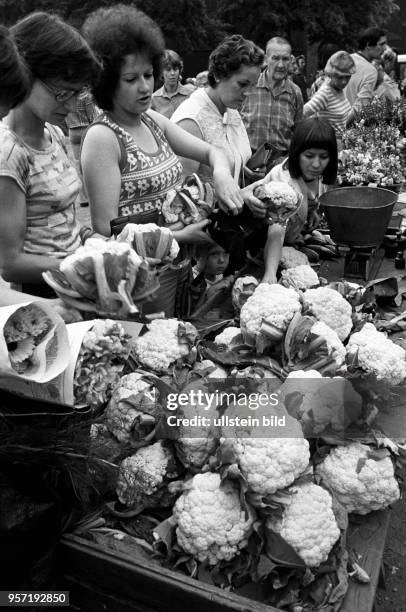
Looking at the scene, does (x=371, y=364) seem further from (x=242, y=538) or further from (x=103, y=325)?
(x=103, y=325)

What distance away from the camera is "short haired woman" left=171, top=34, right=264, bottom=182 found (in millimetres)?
2639

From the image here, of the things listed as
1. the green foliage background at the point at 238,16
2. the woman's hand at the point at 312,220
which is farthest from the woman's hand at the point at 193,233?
the green foliage background at the point at 238,16

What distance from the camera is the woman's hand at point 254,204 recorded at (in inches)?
87.5

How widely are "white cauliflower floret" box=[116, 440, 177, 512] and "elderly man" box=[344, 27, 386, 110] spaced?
18.1 ft

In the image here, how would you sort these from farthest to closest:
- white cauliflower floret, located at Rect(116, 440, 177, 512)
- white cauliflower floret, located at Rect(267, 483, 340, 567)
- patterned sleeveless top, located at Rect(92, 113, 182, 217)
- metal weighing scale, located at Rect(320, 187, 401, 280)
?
metal weighing scale, located at Rect(320, 187, 401, 280) < patterned sleeveless top, located at Rect(92, 113, 182, 217) < white cauliflower floret, located at Rect(116, 440, 177, 512) < white cauliflower floret, located at Rect(267, 483, 340, 567)

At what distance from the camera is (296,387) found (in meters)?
1.56

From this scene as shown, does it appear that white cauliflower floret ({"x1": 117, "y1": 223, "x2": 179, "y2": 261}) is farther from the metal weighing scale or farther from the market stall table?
the metal weighing scale

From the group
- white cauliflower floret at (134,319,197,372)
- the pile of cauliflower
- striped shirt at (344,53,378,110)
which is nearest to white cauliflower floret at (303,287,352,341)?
the pile of cauliflower

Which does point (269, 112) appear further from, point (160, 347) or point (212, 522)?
point (212, 522)

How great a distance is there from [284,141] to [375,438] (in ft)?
11.5

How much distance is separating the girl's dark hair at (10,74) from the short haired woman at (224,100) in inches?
58.2

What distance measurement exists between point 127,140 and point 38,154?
0.41m

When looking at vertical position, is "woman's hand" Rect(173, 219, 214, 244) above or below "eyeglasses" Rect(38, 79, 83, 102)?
below

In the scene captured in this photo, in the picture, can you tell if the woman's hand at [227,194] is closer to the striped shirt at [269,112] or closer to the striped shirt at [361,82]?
the striped shirt at [269,112]
